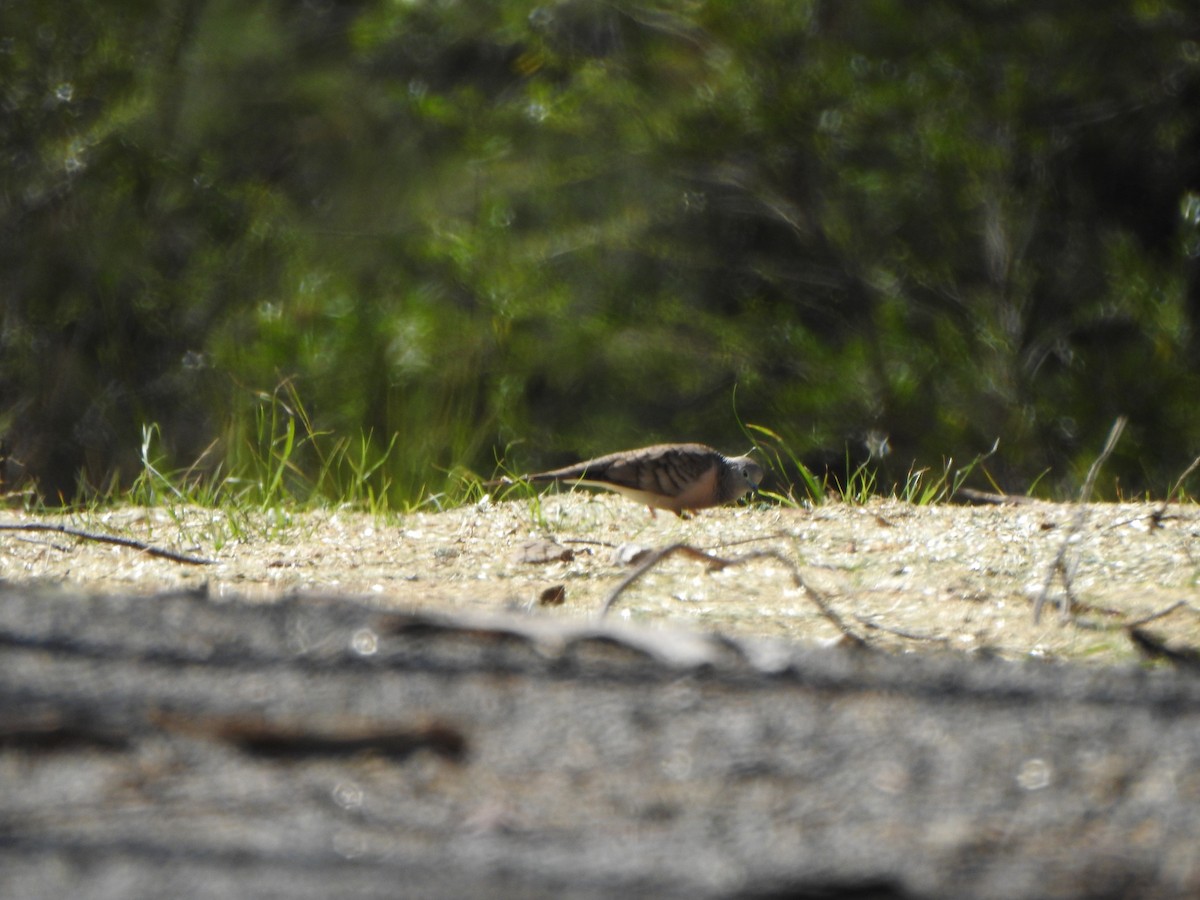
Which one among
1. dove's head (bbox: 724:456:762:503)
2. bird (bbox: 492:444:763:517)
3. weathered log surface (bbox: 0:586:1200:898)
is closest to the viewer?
weathered log surface (bbox: 0:586:1200:898)

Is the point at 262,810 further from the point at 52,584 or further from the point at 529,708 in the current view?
the point at 52,584

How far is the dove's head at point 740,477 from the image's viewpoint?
5.51 meters

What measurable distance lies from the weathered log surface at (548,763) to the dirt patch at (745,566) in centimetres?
76

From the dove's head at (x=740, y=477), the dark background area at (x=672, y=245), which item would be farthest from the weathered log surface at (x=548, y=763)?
the dark background area at (x=672, y=245)

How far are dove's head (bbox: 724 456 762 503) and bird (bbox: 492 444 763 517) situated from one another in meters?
0.01

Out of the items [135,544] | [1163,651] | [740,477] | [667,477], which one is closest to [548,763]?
[1163,651]

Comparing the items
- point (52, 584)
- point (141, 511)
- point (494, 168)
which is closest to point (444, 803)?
point (52, 584)

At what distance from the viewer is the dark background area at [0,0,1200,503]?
880 centimetres

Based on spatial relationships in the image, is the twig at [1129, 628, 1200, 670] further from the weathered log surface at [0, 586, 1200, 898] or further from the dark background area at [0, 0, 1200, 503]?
the dark background area at [0, 0, 1200, 503]

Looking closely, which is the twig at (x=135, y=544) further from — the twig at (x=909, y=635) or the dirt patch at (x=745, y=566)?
the twig at (x=909, y=635)

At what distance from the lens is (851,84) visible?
9.09m

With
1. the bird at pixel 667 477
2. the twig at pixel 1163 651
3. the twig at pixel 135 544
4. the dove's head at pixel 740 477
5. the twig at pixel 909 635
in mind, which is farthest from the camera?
the dove's head at pixel 740 477

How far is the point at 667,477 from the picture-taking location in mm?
5199

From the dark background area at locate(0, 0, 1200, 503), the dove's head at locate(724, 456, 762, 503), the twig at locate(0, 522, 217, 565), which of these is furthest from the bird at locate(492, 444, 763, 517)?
the dark background area at locate(0, 0, 1200, 503)
